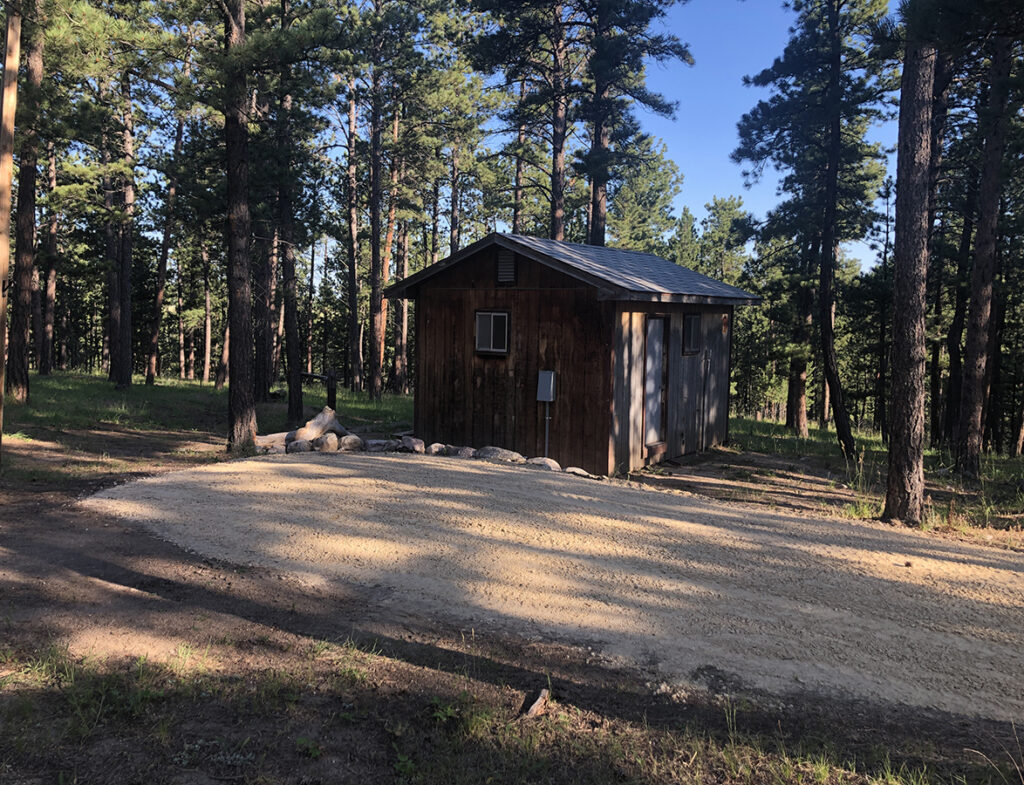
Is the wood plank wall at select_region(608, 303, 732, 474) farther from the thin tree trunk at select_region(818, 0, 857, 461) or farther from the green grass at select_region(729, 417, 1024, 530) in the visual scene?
the thin tree trunk at select_region(818, 0, 857, 461)

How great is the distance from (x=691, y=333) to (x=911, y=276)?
264 inches

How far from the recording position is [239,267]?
45.5 feet

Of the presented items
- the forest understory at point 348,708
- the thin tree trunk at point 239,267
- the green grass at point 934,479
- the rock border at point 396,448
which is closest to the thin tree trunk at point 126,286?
the thin tree trunk at point 239,267

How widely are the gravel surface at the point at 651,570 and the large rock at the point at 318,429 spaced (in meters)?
4.11

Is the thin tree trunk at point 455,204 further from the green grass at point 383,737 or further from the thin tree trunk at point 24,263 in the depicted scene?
the green grass at point 383,737

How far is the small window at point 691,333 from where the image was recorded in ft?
52.0

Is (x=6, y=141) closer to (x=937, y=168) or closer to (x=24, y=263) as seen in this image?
(x=24, y=263)

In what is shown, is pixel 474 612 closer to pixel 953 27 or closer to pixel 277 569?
pixel 277 569

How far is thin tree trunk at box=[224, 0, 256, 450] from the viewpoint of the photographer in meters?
13.5

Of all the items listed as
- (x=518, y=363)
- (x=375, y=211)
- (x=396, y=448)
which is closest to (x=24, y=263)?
(x=396, y=448)

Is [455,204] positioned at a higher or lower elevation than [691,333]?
higher

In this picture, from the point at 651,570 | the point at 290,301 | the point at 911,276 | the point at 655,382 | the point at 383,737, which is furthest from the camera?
the point at 290,301

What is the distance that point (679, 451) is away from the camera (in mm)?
15797

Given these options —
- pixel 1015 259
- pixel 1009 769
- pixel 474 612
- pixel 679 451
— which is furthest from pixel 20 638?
pixel 1015 259
